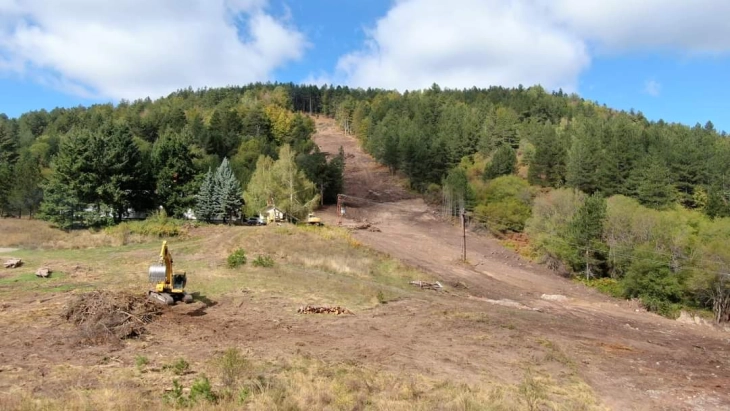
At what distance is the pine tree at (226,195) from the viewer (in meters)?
53.3

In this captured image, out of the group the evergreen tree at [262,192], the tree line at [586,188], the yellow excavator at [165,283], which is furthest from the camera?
the evergreen tree at [262,192]

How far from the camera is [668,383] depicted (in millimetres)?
14461

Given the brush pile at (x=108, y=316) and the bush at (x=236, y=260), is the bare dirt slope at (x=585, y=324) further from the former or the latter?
the bush at (x=236, y=260)

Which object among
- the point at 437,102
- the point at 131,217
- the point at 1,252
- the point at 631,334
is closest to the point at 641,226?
the point at 631,334

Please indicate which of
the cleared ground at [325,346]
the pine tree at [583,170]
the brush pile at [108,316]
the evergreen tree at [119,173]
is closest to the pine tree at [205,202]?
the evergreen tree at [119,173]

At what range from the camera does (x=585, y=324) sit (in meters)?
24.4

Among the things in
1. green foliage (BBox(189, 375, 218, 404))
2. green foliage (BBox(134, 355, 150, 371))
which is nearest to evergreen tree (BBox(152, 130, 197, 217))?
green foliage (BBox(134, 355, 150, 371))

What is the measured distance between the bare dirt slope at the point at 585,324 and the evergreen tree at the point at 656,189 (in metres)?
24.8

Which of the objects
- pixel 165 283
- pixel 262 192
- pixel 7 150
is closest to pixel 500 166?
pixel 262 192

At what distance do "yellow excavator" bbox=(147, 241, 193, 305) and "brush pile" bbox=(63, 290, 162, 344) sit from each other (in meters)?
1.60

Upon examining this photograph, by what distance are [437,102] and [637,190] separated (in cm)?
8604

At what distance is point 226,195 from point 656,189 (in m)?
60.7

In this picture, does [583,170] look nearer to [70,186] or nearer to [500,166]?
[500,166]

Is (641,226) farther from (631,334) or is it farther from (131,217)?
(131,217)
